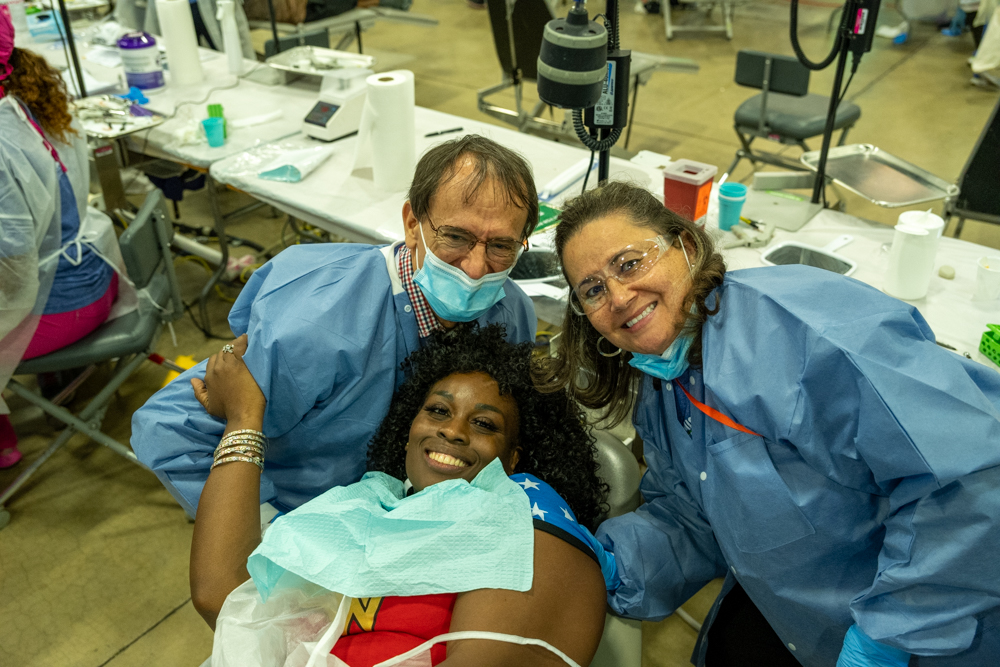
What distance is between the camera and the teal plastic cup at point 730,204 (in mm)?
2449

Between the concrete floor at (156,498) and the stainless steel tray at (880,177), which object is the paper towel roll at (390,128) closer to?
the concrete floor at (156,498)

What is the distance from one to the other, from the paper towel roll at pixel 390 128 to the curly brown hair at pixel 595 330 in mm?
1360

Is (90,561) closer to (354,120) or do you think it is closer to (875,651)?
(354,120)

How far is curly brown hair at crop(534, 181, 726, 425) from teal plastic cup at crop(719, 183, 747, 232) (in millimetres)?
992

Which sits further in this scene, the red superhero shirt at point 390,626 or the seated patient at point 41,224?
the seated patient at point 41,224

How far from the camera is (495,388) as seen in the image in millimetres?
1588

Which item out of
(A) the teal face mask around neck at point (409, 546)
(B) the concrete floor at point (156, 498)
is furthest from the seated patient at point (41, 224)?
(A) the teal face mask around neck at point (409, 546)

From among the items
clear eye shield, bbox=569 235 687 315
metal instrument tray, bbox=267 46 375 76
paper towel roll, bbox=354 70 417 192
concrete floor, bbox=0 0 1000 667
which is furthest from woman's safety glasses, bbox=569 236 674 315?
metal instrument tray, bbox=267 46 375 76

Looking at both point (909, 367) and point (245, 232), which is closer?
point (909, 367)

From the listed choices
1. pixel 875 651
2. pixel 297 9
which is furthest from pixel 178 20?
pixel 875 651

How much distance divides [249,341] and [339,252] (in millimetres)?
311

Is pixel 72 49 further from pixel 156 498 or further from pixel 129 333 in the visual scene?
pixel 156 498

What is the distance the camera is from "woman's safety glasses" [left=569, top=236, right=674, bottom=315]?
1420mm

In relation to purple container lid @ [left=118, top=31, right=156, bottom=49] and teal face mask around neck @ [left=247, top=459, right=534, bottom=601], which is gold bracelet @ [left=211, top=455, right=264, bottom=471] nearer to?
teal face mask around neck @ [left=247, top=459, right=534, bottom=601]
